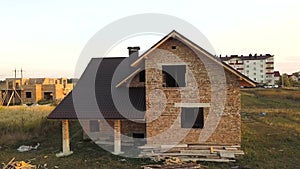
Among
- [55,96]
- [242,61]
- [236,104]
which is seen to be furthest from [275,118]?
[242,61]

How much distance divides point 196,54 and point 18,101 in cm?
3986

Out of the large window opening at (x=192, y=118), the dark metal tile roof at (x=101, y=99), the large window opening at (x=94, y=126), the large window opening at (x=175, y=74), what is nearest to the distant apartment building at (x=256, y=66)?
the dark metal tile roof at (x=101, y=99)

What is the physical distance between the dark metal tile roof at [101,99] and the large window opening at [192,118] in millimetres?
2381

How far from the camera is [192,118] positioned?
17.2 m

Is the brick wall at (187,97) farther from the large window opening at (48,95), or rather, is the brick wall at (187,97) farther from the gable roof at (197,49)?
the large window opening at (48,95)

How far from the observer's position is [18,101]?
4778cm

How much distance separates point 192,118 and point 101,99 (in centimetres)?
544

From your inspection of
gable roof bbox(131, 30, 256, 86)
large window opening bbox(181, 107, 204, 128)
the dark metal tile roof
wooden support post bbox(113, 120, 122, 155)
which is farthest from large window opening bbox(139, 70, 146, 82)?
wooden support post bbox(113, 120, 122, 155)

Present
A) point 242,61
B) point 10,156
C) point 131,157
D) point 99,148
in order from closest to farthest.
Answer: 1. point 131,157
2. point 10,156
3. point 99,148
4. point 242,61

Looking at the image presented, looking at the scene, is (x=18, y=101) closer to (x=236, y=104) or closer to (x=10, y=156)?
(x=10, y=156)

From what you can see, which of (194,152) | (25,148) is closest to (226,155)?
(194,152)

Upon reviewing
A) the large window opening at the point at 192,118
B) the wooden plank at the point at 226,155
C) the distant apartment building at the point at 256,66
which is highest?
the distant apartment building at the point at 256,66

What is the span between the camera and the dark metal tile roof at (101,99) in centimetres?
1584

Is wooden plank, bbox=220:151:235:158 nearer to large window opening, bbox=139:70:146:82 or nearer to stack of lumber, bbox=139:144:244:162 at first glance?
stack of lumber, bbox=139:144:244:162
